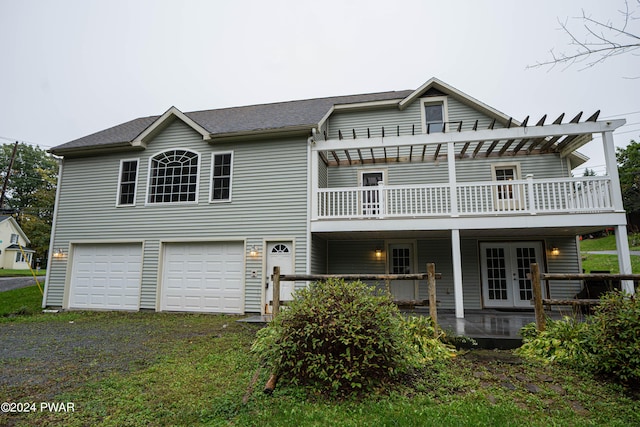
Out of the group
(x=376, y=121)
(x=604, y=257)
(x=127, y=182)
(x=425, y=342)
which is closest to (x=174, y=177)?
(x=127, y=182)

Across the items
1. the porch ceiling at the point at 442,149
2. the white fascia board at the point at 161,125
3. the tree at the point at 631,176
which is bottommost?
the porch ceiling at the point at 442,149

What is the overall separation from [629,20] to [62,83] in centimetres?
5148

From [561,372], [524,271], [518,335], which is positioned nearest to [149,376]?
[561,372]

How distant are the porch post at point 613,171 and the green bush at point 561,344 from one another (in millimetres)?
4723

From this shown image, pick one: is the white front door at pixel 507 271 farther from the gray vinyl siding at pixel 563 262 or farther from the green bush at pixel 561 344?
the green bush at pixel 561 344

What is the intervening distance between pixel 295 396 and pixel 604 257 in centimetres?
2474

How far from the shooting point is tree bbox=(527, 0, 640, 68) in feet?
10.5

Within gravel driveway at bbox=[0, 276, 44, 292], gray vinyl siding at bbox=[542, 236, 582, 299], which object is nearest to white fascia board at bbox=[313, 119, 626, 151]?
gray vinyl siding at bbox=[542, 236, 582, 299]

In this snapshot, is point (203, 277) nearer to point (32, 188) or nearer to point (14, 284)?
point (14, 284)

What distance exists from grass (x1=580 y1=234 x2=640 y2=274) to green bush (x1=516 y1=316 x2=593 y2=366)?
30.3 ft

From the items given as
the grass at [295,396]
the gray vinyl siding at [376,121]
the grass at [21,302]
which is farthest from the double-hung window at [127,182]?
the gray vinyl siding at [376,121]

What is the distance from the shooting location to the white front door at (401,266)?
1095cm

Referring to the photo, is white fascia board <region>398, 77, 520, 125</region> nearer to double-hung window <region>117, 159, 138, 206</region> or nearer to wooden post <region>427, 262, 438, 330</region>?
wooden post <region>427, 262, 438, 330</region>

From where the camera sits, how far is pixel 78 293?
36.0ft
